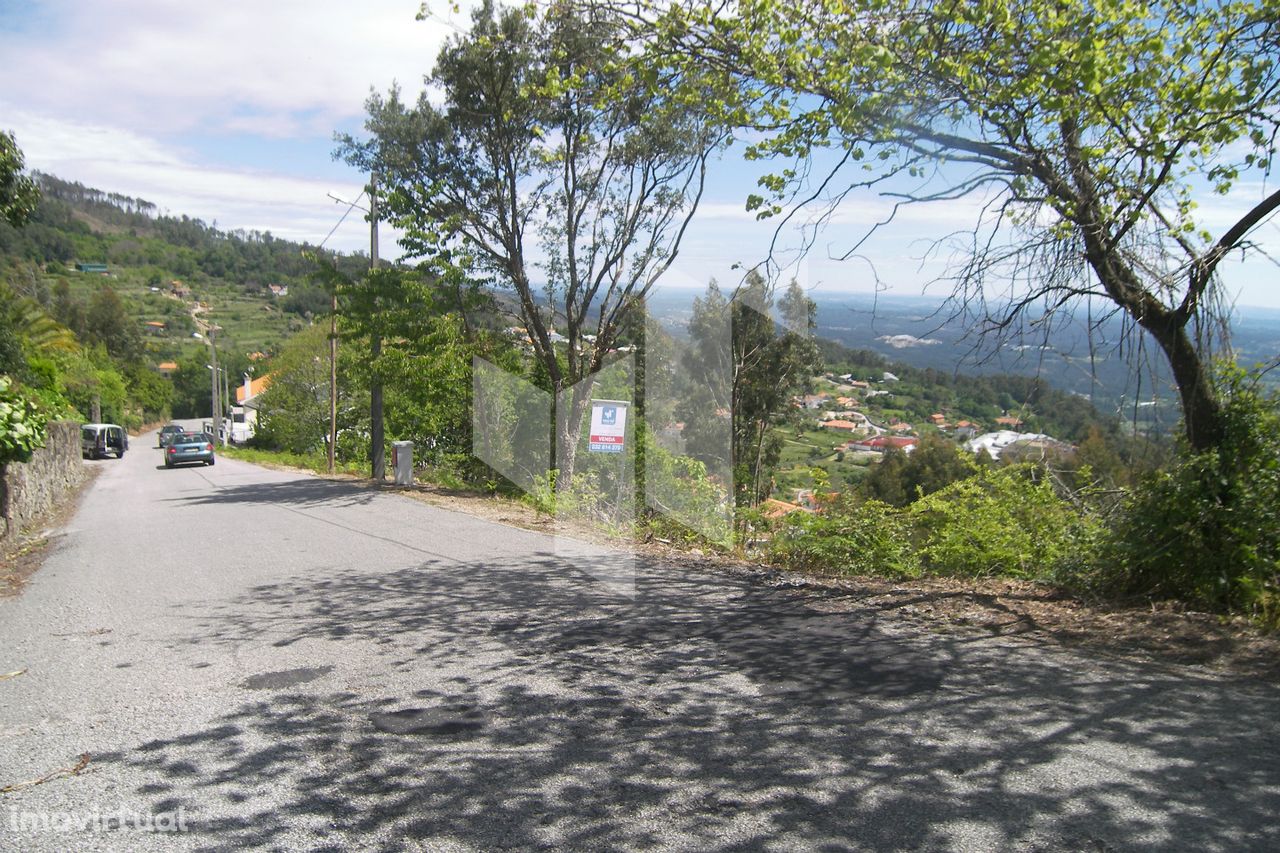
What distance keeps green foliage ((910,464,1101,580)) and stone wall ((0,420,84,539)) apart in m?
11.3

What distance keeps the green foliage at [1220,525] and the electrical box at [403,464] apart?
15.2m

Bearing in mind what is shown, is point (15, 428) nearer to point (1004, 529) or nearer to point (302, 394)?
point (1004, 529)

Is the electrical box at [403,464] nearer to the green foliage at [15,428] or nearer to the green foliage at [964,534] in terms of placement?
the green foliage at [15,428]

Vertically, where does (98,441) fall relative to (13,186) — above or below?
below

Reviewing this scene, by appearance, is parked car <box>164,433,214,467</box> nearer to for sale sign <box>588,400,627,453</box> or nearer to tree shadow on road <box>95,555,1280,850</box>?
Answer: for sale sign <box>588,400,627,453</box>

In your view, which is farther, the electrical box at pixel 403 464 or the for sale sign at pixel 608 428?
the electrical box at pixel 403 464

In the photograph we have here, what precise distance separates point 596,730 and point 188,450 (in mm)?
33961

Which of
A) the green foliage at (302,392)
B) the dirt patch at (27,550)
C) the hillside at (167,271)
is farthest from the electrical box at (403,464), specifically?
the hillside at (167,271)

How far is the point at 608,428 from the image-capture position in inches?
476

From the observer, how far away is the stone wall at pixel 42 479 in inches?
465

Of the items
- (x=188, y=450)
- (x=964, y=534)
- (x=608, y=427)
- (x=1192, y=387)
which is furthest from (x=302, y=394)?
(x=1192, y=387)

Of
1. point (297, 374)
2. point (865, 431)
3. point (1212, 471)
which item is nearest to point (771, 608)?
point (1212, 471)

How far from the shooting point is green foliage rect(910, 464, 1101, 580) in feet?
25.4

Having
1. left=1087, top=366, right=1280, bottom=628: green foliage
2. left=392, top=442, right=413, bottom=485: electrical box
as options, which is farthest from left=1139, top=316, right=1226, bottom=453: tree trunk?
left=392, top=442, right=413, bottom=485: electrical box
